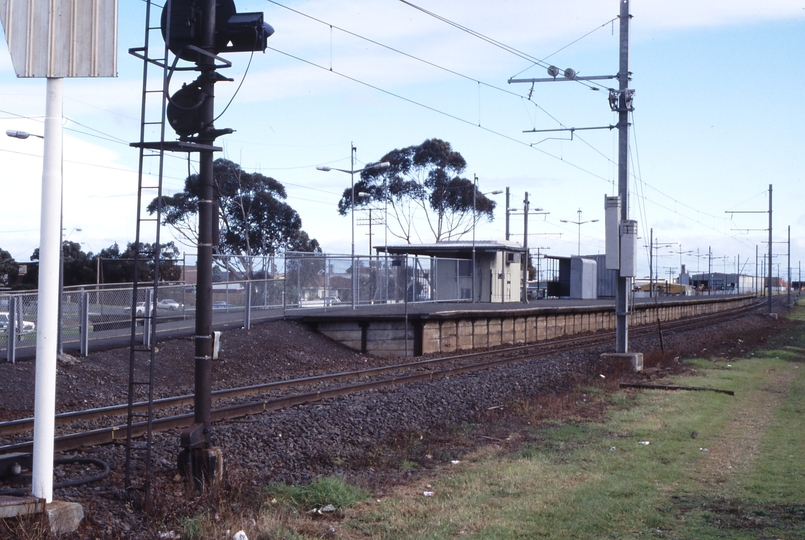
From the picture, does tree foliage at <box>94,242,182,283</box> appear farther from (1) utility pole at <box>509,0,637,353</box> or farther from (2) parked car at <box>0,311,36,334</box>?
(1) utility pole at <box>509,0,637,353</box>

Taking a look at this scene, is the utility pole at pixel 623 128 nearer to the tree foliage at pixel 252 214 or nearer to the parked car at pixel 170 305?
the parked car at pixel 170 305

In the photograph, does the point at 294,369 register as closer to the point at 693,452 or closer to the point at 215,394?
the point at 215,394

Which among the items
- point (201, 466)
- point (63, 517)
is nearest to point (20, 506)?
point (63, 517)

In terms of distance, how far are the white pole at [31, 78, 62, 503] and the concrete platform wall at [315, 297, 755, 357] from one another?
17.9m

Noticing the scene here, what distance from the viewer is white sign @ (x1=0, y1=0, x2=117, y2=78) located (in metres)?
5.37

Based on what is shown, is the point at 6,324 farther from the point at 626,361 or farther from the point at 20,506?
the point at 626,361

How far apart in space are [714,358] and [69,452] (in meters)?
18.0

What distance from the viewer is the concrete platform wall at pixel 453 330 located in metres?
23.4

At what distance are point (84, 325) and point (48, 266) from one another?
41.1ft

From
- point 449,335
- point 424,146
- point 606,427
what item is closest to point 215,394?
point 606,427

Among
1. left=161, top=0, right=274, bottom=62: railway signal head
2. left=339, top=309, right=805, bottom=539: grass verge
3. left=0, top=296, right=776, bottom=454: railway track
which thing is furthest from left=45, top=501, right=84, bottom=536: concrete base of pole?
left=161, top=0, right=274, bottom=62: railway signal head

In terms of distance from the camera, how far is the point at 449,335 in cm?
2528

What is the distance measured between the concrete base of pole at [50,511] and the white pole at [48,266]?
30 centimetres

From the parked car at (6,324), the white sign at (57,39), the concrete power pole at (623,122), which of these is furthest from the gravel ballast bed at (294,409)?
the white sign at (57,39)
